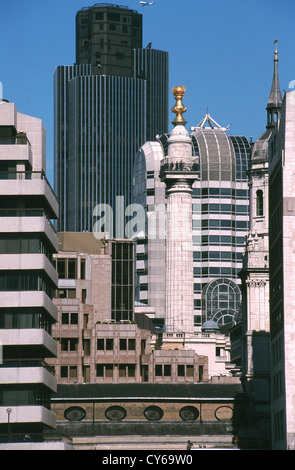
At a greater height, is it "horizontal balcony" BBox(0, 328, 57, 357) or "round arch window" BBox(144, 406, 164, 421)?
"horizontal balcony" BBox(0, 328, 57, 357)

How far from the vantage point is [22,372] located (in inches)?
5581

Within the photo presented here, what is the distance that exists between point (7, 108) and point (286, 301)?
114ft

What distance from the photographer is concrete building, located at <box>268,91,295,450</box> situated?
146 metres

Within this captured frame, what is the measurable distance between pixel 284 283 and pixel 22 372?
28.1m

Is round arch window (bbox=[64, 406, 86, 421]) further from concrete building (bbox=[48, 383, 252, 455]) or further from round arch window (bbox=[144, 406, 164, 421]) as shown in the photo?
round arch window (bbox=[144, 406, 164, 421])

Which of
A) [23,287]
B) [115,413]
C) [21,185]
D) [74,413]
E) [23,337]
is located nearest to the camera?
[23,337]

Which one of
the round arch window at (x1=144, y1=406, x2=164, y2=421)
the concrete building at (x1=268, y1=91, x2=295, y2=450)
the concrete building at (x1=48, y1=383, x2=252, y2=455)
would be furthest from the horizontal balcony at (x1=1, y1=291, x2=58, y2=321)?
the round arch window at (x1=144, y1=406, x2=164, y2=421)

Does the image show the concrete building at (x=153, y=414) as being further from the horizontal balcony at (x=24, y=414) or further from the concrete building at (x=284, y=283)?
the horizontal balcony at (x=24, y=414)

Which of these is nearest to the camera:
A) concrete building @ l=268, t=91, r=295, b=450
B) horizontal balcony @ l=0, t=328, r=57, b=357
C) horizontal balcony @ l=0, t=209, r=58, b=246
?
horizontal balcony @ l=0, t=328, r=57, b=357

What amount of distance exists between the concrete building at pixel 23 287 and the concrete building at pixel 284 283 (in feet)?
77.7

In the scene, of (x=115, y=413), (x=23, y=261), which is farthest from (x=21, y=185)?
(x=115, y=413)

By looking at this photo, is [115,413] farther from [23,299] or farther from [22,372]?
[22,372]

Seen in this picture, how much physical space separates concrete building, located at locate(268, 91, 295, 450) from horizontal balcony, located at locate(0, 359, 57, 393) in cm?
2456
